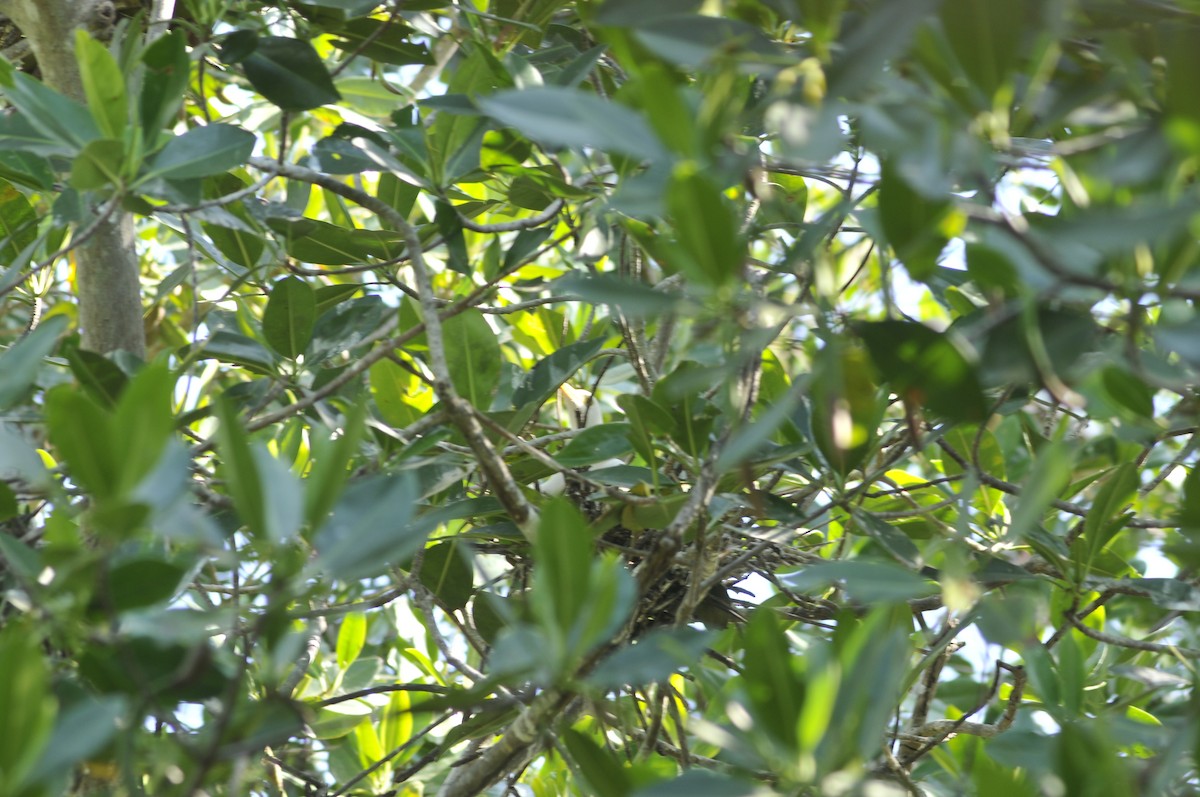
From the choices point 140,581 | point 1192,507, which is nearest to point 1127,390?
point 1192,507

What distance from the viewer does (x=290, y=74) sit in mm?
1010

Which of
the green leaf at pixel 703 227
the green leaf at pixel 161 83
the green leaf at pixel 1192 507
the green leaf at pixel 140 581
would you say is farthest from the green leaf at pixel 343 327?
the green leaf at pixel 1192 507

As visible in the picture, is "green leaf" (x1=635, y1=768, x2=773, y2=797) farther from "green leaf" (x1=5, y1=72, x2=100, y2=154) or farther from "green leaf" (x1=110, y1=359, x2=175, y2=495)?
"green leaf" (x1=5, y1=72, x2=100, y2=154)

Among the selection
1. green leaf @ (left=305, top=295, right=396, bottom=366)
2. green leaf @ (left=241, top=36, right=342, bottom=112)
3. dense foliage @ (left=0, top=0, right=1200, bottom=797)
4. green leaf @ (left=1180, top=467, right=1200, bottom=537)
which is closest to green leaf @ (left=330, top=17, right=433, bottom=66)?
dense foliage @ (left=0, top=0, right=1200, bottom=797)

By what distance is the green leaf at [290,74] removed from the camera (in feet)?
3.29

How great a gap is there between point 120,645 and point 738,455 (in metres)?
0.29

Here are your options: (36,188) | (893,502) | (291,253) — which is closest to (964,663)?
(893,502)

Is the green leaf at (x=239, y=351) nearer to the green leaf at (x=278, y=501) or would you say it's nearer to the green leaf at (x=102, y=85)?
the green leaf at (x=102, y=85)

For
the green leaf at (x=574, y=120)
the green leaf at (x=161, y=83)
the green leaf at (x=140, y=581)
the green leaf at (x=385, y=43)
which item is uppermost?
the green leaf at (x=574, y=120)

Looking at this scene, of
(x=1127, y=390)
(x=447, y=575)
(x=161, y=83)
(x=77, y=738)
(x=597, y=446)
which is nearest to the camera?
(x=77, y=738)

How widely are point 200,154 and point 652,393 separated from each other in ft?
1.16

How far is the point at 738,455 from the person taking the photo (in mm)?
496

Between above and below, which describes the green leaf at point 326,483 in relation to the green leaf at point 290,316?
above

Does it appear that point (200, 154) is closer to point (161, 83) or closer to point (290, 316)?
point (161, 83)
